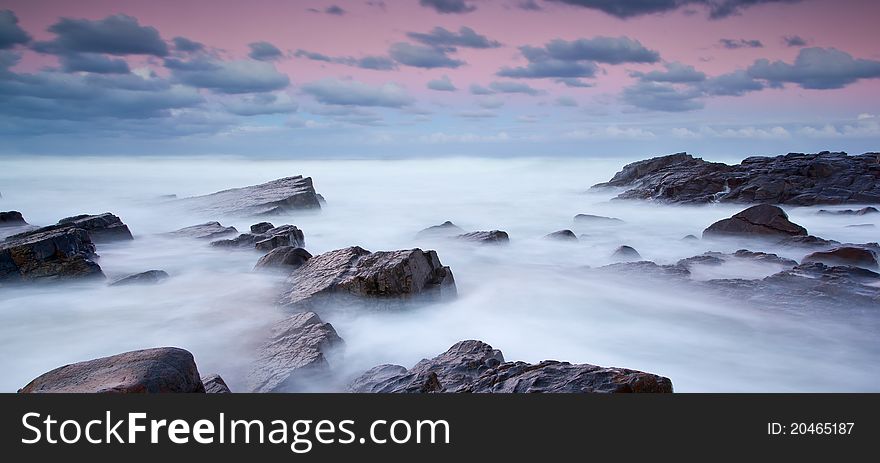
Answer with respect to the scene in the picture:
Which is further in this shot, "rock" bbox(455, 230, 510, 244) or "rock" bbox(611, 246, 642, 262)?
"rock" bbox(455, 230, 510, 244)

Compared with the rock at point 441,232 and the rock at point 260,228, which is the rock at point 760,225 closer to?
the rock at point 441,232

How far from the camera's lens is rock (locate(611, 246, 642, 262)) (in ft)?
45.8

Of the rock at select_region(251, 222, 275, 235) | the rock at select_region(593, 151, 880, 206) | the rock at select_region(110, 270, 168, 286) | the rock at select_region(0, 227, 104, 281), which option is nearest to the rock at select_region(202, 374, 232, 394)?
the rock at select_region(110, 270, 168, 286)

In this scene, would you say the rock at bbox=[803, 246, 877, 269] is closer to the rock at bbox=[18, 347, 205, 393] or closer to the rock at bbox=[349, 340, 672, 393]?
the rock at bbox=[349, 340, 672, 393]

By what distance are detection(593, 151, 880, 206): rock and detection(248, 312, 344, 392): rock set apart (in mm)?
19662

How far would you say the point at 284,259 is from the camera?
11664 millimetres

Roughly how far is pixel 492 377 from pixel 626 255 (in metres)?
9.48

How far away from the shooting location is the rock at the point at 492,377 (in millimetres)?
4770

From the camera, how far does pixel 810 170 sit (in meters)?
23.9

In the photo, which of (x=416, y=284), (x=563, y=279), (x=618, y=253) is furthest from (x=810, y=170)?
(x=416, y=284)

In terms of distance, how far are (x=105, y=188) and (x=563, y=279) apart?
33420 millimetres

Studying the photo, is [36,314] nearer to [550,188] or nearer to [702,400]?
[702,400]

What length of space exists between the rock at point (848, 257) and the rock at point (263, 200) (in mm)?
16410

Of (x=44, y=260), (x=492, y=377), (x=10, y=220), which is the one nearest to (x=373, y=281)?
(x=492, y=377)
